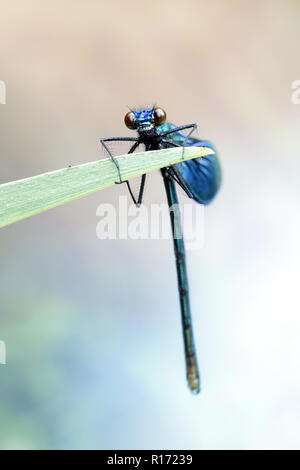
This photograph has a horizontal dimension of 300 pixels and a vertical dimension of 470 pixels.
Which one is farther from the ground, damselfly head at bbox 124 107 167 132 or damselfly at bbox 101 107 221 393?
damselfly head at bbox 124 107 167 132

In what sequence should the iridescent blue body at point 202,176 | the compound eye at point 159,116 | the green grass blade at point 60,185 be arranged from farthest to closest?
the iridescent blue body at point 202,176
the compound eye at point 159,116
the green grass blade at point 60,185

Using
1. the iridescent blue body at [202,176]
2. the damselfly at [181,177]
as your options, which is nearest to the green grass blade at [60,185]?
the damselfly at [181,177]

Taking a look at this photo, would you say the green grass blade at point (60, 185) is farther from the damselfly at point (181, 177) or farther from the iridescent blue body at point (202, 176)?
the iridescent blue body at point (202, 176)

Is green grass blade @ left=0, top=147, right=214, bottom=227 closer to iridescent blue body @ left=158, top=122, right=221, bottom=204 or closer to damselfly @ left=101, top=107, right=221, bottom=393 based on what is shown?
damselfly @ left=101, top=107, right=221, bottom=393

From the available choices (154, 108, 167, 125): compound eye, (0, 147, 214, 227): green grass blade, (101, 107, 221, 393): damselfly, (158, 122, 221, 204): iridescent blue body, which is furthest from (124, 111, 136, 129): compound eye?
(0, 147, 214, 227): green grass blade

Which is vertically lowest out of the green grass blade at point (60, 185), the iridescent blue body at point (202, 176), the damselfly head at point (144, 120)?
the green grass blade at point (60, 185)
